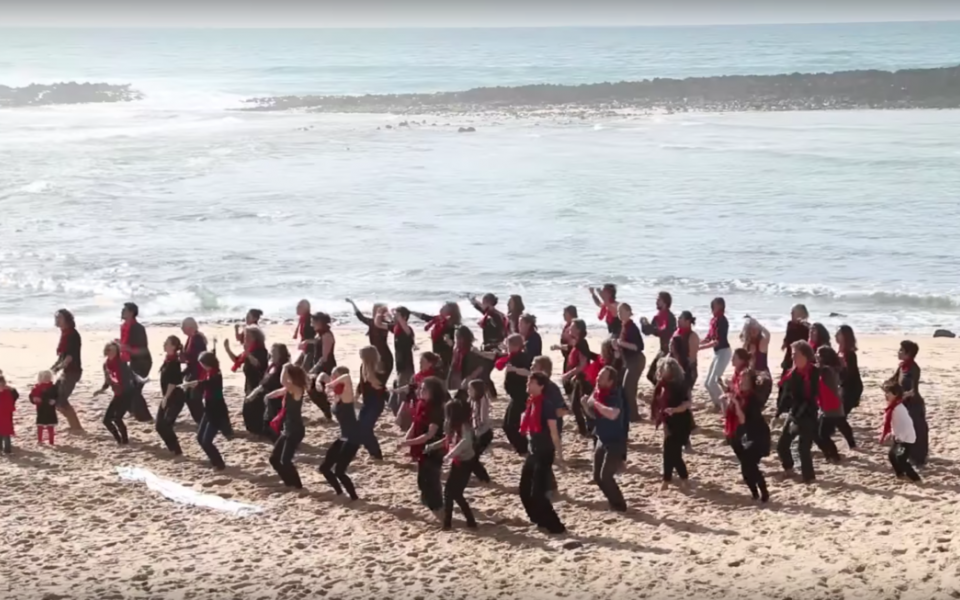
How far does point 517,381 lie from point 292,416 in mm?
2072

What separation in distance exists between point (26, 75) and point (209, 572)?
104506 millimetres

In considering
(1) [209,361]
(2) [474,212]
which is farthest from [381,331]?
(2) [474,212]

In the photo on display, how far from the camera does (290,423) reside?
1039 centimetres

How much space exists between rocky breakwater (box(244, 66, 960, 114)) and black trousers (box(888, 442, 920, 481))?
58.1m

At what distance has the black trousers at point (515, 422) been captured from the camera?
11.4m

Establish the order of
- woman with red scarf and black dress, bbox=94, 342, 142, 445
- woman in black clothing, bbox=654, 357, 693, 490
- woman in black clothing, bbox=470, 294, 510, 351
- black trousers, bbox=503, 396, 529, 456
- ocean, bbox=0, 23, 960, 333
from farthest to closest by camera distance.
Answer: ocean, bbox=0, 23, 960, 333, woman in black clothing, bbox=470, 294, 510, 351, woman with red scarf and black dress, bbox=94, 342, 142, 445, black trousers, bbox=503, 396, 529, 456, woman in black clothing, bbox=654, 357, 693, 490

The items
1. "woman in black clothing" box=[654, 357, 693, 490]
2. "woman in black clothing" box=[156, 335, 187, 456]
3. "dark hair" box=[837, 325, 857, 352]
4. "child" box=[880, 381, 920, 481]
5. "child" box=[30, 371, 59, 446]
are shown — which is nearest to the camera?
"woman in black clothing" box=[654, 357, 693, 490]

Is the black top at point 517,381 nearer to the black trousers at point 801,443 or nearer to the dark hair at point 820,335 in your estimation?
the black trousers at point 801,443

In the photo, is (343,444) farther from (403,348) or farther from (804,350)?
(804,350)

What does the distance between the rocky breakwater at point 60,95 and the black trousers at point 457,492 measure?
75091mm

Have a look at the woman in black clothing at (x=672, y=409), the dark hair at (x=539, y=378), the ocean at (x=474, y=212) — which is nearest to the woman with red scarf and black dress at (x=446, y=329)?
the woman in black clothing at (x=672, y=409)

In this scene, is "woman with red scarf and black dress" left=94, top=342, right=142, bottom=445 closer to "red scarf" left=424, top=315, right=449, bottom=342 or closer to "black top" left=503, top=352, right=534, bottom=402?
"red scarf" left=424, top=315, right=449, bottom=342

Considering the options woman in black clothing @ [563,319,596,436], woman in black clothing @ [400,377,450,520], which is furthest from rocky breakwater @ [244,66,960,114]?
woman in black clothing @ [400,377,450,520]

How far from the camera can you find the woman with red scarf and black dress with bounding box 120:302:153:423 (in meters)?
13.2
